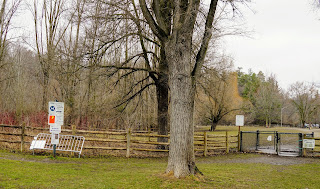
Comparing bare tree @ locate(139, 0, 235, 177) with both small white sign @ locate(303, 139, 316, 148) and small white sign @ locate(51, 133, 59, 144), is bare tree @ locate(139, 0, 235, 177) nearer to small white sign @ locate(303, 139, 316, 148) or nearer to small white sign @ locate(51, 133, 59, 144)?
small white sign @ locate(51, 133, 59, 144)

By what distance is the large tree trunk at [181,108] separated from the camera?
8031mm

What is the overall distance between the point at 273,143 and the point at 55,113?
44.9ft

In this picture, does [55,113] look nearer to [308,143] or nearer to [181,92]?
[181,92]

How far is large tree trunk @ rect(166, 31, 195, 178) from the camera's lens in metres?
8.03

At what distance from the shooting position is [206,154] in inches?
670

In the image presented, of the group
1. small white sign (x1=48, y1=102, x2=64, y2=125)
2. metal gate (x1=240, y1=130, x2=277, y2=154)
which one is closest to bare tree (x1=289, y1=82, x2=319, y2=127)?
metal gate (x1=240, y1=130, x2=277, y2=154)

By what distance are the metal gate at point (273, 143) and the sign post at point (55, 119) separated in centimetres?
1201

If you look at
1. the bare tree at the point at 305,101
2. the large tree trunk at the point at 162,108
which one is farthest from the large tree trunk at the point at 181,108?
the bare tree at the point at 305,101

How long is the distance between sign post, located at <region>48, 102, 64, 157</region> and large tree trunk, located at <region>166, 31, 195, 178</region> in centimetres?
605

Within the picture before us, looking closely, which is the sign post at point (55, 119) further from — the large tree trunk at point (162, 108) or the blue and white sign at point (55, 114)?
the large tree trunk at point (162, 108)

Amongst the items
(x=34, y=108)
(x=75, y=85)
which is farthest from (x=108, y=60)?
(x=34, y=108)

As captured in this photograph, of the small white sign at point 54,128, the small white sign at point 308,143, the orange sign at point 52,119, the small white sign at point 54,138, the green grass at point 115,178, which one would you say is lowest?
the green grass at point 115,178

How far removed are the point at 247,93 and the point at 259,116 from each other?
28.6ft

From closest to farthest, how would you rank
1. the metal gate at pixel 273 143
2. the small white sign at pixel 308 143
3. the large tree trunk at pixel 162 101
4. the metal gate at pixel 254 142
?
the large tree trunk at pixel 162 101, the small white sign at pixel 308 143, the metal gate at pixel 273 143, the metal gate at pixel 254 142
